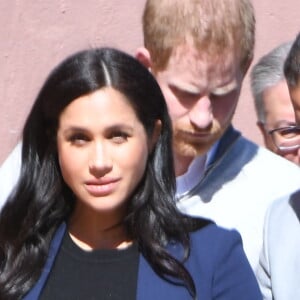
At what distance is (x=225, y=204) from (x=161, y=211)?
352 millimetres

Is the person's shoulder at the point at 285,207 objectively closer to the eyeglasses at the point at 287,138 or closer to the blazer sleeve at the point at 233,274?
the blazer sleeve at the point at 233,274

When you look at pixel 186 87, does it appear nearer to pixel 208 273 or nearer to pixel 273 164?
pixel 273 164

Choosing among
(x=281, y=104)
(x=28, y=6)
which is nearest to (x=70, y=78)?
(x=281, y=104)

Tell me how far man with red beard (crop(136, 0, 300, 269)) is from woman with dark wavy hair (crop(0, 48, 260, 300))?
28 cm

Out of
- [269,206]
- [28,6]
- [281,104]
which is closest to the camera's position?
[269,206]

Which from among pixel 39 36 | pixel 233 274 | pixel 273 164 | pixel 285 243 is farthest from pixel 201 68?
pixel 39 36

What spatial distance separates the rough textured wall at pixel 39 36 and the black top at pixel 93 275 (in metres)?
1.45

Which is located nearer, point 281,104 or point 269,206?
point 269,206

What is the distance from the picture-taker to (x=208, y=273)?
105 inches

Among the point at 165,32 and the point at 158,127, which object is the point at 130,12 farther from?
the point at 158,127

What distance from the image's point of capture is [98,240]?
273 centimetres

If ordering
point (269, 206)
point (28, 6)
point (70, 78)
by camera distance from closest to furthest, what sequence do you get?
point (70, 78), point (269, 206), point (28, 6)

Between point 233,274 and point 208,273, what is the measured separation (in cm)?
6

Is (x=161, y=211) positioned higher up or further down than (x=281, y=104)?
higher up
